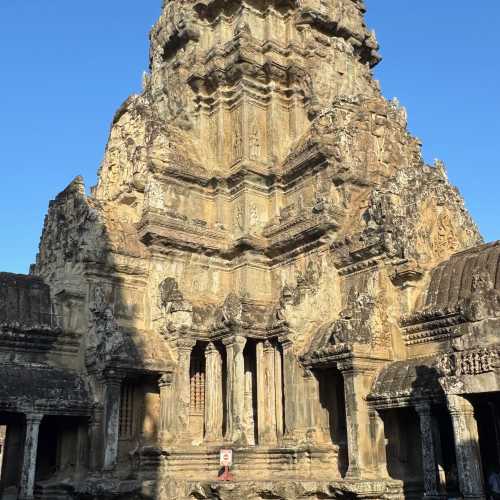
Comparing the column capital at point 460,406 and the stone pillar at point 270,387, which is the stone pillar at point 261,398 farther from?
the column capital at point 460,406

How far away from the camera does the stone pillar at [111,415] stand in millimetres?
16094

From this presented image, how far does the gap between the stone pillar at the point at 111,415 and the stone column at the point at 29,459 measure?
1732 mm

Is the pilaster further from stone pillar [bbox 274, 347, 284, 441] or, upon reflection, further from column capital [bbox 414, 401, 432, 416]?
column capital [bbox 414, 401, 432, 416]

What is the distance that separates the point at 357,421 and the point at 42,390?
26.4 feet

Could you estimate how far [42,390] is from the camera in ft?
52.5

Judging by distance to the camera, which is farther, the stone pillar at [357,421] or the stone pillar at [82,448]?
the stone pillar at [82,448]

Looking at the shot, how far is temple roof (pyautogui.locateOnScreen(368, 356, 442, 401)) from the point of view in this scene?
43.4 ft

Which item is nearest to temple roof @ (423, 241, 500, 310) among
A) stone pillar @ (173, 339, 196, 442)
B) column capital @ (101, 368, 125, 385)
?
stone pillar @ (173, 339, 196, 442)

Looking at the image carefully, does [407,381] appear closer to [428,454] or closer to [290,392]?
[428,454]

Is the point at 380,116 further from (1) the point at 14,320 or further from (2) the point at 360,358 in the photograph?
(1) the point at 14,320

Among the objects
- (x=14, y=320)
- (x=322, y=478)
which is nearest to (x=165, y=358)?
(x=14, y=320)

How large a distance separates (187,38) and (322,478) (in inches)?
701

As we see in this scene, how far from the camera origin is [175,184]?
824 inches

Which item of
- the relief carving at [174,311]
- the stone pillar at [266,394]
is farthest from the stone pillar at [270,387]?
the relief carving at [174,311]
